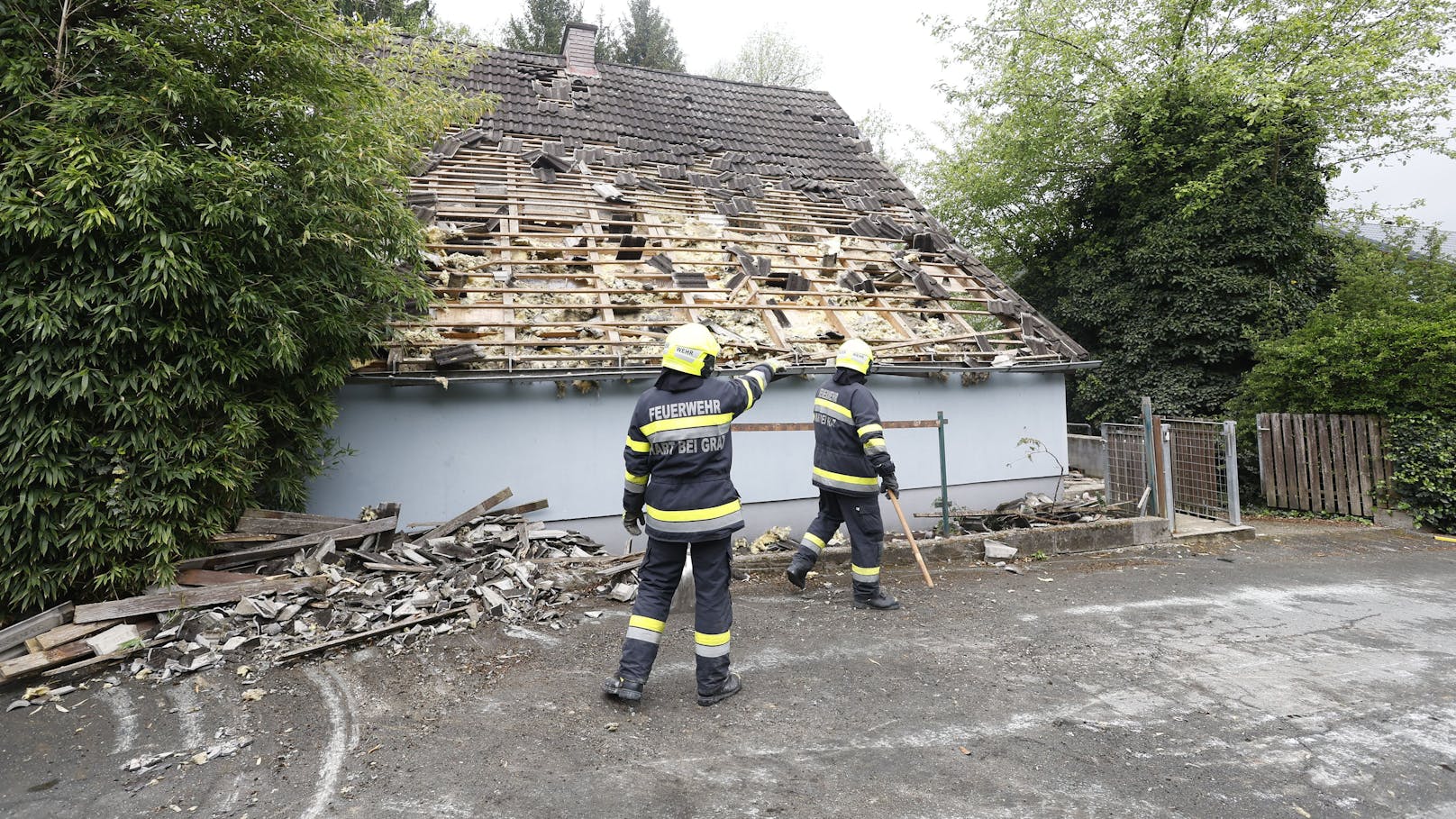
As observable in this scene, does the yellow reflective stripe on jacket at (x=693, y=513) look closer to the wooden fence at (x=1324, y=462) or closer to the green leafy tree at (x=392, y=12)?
the wooden fence at (x=1324, y=462)

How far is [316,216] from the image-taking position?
474cm

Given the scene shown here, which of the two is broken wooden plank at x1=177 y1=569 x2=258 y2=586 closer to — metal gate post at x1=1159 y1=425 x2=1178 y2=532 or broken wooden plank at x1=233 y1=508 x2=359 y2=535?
broken wooden plank at x1=233 y1=508 x2=359 y2=535

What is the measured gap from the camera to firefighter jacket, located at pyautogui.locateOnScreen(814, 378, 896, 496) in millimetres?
4969

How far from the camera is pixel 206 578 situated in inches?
182

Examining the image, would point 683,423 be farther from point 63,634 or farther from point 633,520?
point 63,634

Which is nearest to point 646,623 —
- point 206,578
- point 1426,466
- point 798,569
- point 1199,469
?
point 798,569

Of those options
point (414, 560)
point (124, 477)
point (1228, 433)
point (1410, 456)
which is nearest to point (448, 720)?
point (414, 560)

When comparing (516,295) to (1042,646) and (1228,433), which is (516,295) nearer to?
(1042,646)

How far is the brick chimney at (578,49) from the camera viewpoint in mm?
11984

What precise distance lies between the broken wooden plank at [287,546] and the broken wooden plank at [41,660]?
0.66 m

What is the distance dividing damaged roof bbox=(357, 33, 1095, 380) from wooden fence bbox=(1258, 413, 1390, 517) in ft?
14.7

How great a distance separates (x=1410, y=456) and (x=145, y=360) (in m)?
13.2

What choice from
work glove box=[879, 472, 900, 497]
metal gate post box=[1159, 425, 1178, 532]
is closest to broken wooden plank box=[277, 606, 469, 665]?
work glove box=[879, 472, 900, 497]

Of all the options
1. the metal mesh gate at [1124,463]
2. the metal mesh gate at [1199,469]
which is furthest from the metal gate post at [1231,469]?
the metal mesh gate at [1124,463]
